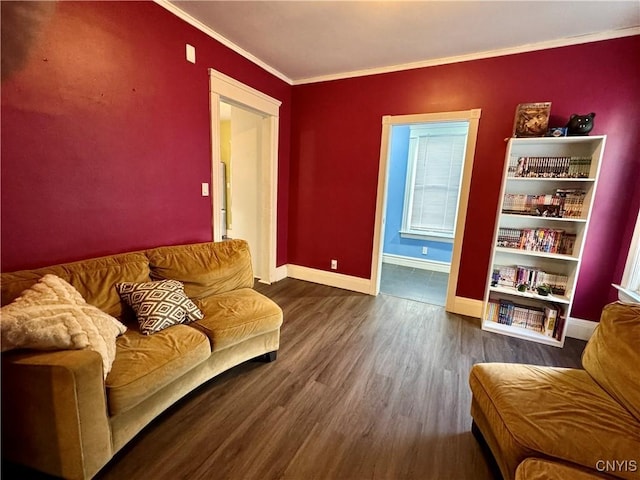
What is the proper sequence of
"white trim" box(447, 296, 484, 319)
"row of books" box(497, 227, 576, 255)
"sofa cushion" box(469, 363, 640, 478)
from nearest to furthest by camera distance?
"sofa cushion" box(469, 363, 640, 478) < "row of books" box(497, 227, 576, 255) < "white trim" box(447, 296, 484, 319)

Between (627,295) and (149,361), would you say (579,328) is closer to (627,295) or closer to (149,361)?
(627,295)

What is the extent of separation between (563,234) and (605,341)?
1.52 meters

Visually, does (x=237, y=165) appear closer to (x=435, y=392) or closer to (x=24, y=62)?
(x=24, y=62)

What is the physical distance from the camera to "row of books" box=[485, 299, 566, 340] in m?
2.64

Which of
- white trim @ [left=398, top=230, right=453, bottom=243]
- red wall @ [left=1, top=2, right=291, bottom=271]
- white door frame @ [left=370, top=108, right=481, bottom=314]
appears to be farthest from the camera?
white trim @ [left=398, top=230, right=453, bottom=243]

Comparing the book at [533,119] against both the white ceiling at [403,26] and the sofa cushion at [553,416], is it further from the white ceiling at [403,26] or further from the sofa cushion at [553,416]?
the sofa cushion at [553,416]

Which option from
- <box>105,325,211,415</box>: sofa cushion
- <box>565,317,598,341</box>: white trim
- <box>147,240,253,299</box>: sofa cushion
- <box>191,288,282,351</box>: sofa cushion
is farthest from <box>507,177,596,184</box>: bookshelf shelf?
<box>105,325,211,415</box>: sofa cushion

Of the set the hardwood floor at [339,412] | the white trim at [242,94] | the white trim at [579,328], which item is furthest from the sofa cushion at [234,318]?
the white trim at [579,328]

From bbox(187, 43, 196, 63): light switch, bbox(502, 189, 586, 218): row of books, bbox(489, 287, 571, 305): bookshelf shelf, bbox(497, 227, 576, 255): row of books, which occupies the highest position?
bbox(187, 43, 196, 63): light switch

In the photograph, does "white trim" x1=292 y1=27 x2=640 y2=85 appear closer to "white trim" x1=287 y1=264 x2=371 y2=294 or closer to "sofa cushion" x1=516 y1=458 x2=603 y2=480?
"white trim" x1=287 y1=264 x2=371 y2=294

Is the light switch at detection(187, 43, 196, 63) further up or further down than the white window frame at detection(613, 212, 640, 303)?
further up

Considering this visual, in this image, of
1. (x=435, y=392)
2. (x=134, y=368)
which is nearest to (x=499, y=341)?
(x=435, y=392)

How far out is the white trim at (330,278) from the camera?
371 centimetres

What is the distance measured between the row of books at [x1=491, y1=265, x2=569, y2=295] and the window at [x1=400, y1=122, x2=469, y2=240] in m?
1.90
